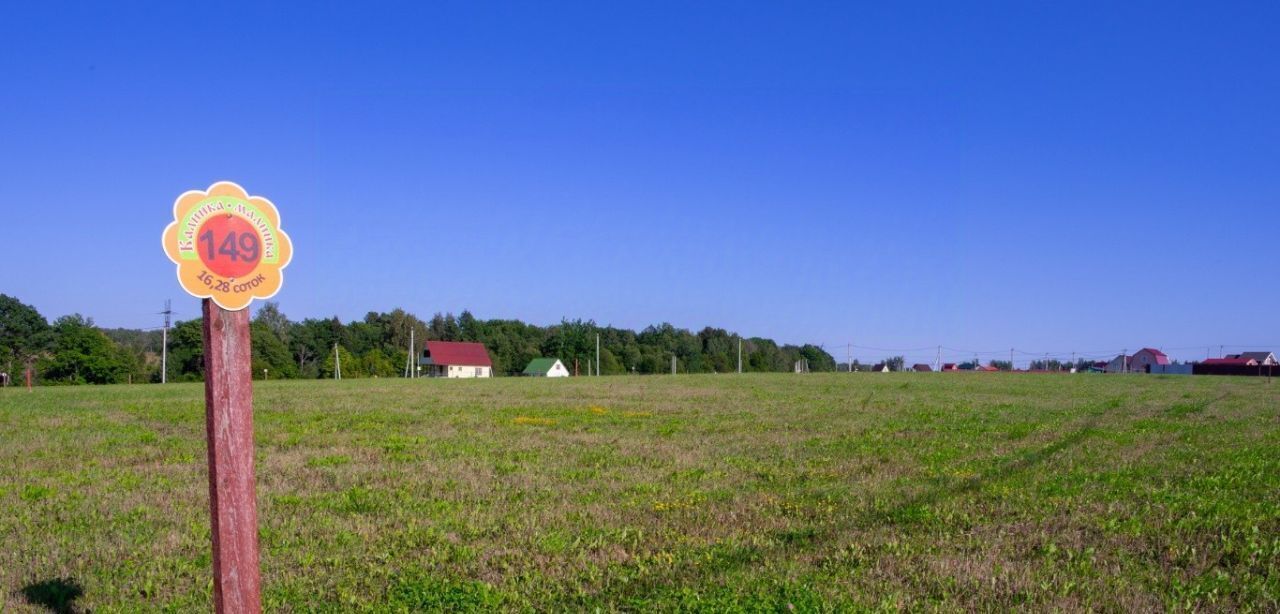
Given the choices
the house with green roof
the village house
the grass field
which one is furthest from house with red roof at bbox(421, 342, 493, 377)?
the grass field

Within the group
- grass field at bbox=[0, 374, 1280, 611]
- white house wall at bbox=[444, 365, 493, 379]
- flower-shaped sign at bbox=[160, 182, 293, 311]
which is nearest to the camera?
flower-shaped sign at bbox=[160, 182, 293, 311]

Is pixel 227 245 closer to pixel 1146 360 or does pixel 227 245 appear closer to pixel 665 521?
pixel 665 521

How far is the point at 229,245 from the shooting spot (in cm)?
480

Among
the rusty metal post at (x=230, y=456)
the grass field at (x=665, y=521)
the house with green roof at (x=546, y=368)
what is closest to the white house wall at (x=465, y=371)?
the house with green roof at (x=546, y=368)

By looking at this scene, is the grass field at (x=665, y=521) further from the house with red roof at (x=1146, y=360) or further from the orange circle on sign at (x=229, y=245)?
the house with red roof at (x=1146, y=360)

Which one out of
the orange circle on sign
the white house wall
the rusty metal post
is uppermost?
the orange circle on sign

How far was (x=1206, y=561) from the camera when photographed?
291 inches

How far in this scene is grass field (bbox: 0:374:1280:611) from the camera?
673 centimetres

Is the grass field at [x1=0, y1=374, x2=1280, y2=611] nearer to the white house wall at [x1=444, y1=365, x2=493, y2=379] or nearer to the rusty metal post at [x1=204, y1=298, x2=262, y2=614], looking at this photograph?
the rusty metal post at [x1=204, y1=298, x2=262, y2=614]

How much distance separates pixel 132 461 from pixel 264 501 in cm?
565

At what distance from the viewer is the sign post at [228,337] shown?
4.66 m

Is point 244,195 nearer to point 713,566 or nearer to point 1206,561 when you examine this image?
point 713,566

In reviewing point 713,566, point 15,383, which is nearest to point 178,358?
point 15,383

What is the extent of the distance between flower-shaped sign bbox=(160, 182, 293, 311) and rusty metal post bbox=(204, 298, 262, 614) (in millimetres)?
133
